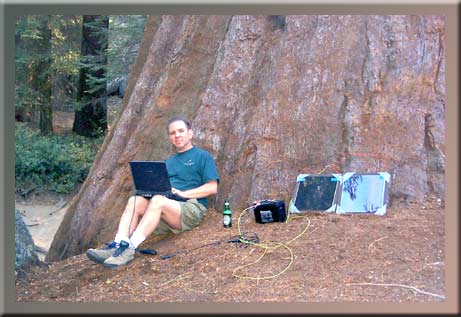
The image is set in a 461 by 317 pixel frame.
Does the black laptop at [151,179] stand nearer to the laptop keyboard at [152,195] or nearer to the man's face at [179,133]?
the laptop keyboard at [152,195]

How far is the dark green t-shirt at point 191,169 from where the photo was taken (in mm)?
6672

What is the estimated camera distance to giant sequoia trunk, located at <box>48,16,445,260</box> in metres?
6.77

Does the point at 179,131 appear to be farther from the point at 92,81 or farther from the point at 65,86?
the point at 65,86

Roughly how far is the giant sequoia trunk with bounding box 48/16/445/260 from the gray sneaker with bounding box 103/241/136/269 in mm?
1370

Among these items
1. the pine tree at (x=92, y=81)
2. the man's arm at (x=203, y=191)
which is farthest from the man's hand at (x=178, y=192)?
the pine tree at (x=92, y=81)

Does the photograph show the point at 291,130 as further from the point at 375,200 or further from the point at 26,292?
the point at 26,292

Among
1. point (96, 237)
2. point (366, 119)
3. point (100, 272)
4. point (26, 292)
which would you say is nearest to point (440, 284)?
point (366, 119)

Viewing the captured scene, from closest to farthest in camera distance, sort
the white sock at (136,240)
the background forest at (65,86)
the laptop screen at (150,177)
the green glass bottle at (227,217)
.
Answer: the white sock at (136,240) → the laptop screen at (150,177) → the green glass bottle at (227,217) → the background forest at (65,86)

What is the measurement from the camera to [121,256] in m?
6.01

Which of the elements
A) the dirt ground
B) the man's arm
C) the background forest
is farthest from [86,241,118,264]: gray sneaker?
the background forest

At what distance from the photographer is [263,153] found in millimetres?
6980

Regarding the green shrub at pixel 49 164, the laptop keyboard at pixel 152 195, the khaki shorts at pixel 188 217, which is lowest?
the green shrub at pixel 49 164

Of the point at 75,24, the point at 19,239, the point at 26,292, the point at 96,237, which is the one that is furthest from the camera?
the point at 75,24

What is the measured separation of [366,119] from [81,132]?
13130 mm
